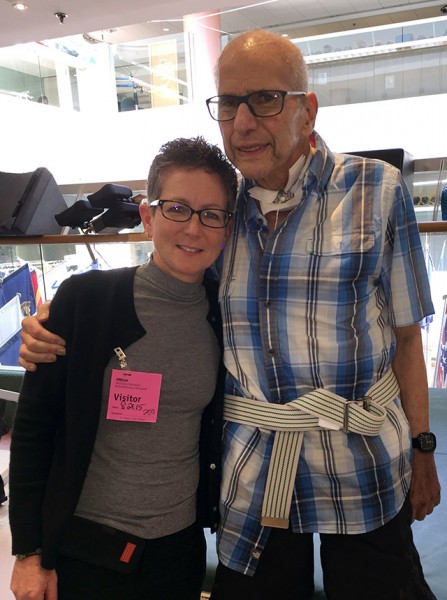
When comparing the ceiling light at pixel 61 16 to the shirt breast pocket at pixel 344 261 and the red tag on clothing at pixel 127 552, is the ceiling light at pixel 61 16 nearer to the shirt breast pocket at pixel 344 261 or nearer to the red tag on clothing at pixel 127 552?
the shirt breast pocket at pixel 344 261

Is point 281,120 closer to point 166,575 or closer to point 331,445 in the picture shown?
point 331,445

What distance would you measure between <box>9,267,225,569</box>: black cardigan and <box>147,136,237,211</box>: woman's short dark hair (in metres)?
0.24

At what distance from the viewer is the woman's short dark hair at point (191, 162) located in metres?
1.15

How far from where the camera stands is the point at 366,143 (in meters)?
8.12

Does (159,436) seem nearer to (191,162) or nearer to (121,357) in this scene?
(121,357)

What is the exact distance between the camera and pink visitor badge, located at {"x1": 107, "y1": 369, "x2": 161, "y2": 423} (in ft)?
3.70

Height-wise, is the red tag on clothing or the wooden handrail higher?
the wooden handrail

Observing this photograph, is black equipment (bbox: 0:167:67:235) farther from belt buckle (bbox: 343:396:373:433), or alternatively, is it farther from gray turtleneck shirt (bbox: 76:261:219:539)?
belt buckle (bbox: 343:396:373:433)

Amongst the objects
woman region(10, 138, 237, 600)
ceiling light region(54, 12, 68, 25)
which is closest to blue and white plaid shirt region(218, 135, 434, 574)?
woman region(10, 138, 237, 600)

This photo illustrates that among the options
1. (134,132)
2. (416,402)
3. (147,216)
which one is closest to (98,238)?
(147,216)

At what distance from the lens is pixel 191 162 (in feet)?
3.77

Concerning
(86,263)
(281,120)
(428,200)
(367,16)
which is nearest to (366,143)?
(367,16)

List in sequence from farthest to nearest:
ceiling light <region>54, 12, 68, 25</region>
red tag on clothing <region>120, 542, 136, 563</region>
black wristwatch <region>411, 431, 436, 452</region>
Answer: ceiling light <region>54, 12, 68, 25</region> → black wristwatch <region>411, 431, 436, 452</region> → red tag on clothing <region>120, 542, 136, 563</region>

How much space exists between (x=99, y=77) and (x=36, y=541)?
32.3ft
